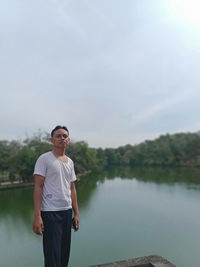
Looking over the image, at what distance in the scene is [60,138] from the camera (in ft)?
5.73

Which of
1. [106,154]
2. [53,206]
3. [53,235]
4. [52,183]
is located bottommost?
[53,235]

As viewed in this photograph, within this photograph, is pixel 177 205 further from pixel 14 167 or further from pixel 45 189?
pixel 14 167

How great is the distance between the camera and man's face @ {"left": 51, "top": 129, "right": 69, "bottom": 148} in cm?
174

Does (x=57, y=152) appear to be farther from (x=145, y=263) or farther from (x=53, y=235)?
(x=145, y=263)

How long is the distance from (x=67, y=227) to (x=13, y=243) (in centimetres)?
747

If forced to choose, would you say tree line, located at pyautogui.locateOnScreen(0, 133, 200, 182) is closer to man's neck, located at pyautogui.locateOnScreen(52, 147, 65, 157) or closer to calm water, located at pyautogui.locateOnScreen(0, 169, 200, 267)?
calm water, located at pyautogui.locateOnScreen(0, 169, 200, 267)

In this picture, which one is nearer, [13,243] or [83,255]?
[83,255]

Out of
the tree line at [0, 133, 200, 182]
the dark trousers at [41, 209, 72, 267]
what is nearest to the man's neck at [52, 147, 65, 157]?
the dark trousers at [41, 209, 72, 267]

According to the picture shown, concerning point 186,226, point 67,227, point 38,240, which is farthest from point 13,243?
point 67,227

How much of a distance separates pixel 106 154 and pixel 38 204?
52118 mm

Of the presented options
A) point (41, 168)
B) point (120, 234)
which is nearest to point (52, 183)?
point (41, 168)

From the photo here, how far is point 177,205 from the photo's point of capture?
40.4ft

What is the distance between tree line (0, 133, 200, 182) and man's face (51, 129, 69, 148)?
70.9 ft

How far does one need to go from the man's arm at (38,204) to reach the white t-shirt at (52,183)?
3 cm
